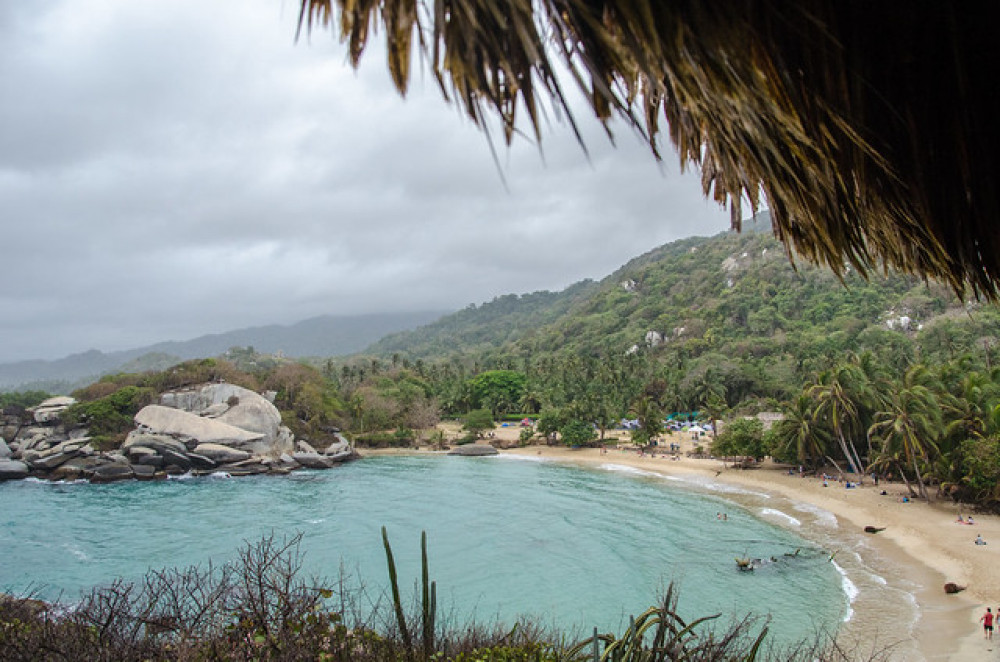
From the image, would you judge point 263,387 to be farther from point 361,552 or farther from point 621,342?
point 621,342

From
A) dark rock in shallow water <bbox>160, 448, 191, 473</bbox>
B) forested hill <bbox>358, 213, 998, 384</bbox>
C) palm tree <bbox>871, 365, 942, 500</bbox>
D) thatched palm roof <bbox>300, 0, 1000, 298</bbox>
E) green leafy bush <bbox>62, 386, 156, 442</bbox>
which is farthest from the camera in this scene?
forested hill <bbox>358, 213, 998, 384</bbox>

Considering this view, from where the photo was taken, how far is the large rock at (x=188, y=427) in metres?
39.2

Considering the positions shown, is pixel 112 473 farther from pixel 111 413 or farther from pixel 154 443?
pixel 111 413

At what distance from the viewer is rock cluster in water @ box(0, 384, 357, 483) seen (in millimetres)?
36312

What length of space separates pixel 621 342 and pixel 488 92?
294ft

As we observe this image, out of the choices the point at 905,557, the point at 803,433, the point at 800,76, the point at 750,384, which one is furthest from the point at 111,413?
the point at 750,384

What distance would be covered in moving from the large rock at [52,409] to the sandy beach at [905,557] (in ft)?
143

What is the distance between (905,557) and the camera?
1770cm

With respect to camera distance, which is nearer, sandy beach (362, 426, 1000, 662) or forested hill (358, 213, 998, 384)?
sandy beach (362, 426, 1000, 662)

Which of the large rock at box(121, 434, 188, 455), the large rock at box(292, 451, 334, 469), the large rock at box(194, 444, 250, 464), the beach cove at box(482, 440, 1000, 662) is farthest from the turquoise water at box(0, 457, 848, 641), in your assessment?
the large rock at box(292, 451, 334, 469)

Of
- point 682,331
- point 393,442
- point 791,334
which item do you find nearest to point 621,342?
point 682,331

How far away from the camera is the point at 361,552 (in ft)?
70.9

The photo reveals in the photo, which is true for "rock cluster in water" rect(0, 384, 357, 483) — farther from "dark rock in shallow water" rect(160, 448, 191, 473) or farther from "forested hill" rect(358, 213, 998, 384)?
"forested hill" rect(358, 213, 998, 384)

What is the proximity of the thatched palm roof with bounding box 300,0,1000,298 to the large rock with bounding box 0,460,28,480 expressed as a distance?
46180 mm
